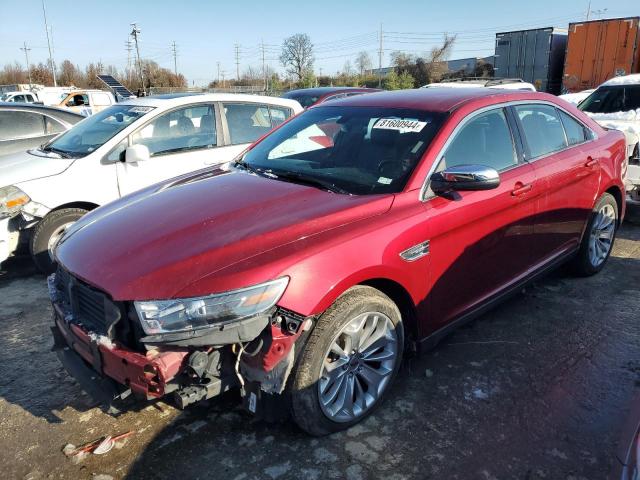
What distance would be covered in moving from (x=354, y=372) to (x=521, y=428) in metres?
0.95

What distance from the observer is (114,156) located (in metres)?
5.20

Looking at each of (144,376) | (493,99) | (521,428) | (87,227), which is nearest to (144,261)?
(144,376)

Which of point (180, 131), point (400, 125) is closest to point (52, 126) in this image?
point (180, 131)

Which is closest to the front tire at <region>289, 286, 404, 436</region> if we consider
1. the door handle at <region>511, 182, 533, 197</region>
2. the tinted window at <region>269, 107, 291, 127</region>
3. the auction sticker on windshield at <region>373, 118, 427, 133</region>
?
the auction sticker on windshield at <region>373, 118, 427, 133</region>

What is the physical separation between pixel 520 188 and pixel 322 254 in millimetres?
1772

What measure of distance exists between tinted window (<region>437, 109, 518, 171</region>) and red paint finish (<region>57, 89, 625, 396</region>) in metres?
0.09

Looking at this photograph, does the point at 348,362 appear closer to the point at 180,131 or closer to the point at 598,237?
the point at 598,237

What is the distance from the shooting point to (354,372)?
271cm

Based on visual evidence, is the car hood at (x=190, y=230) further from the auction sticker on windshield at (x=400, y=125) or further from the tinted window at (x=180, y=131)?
the tinted window at (x=180, y=131)

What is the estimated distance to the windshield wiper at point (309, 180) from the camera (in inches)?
117

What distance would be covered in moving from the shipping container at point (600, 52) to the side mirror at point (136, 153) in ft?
53.8

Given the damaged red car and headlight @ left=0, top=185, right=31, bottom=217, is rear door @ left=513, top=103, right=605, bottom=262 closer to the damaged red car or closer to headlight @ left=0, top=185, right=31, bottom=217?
the damaged red car

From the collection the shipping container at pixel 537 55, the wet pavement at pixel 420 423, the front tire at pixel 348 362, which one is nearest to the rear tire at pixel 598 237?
the wet pavement at pixel 420 423

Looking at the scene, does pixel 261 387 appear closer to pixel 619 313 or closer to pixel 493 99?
pixel 493 99
